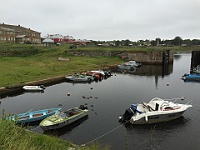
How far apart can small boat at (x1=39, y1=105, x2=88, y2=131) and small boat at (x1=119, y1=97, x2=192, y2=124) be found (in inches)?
215

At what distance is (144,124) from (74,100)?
13.5 metres

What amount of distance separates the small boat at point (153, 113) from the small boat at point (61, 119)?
5.47 m

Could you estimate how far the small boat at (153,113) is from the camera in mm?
23031

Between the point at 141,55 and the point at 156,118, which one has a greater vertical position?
the point at 141,55

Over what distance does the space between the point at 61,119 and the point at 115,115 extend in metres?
7.71

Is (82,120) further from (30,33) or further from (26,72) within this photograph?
(30,33)

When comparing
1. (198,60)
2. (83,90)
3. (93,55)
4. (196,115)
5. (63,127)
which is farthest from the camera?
(93,55)

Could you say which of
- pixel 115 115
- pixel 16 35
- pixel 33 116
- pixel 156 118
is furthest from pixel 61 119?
pixel 16 35

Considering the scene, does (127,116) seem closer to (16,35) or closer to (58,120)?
(58,120)

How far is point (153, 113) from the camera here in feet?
76.3

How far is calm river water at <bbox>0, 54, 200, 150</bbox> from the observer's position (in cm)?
1945

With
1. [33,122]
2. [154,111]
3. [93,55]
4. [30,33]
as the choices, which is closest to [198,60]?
[93,55]

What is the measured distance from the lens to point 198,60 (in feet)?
249

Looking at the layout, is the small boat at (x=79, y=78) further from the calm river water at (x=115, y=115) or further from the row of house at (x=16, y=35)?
the row of house at (x=16, y=35)
